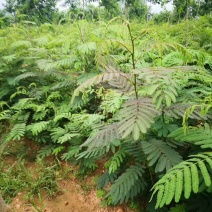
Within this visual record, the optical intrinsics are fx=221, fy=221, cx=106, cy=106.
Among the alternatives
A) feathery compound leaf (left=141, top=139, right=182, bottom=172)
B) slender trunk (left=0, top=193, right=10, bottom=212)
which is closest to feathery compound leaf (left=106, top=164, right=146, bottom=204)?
feathery compound leaf (left=141, top=139, right=182, bottom=172)

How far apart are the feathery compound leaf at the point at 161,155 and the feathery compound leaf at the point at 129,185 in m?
0.28

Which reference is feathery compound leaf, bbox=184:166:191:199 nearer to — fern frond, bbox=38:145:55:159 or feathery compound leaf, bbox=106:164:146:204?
feathery compound leaf, bbox=106:164:146:204

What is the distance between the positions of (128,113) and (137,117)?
3.1 inches

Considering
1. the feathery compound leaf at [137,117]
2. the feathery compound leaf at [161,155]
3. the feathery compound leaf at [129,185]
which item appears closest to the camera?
the feathery compound leaf at [137,117]

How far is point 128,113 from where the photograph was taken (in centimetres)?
149

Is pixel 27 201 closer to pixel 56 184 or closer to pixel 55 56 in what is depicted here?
pixel 56 184

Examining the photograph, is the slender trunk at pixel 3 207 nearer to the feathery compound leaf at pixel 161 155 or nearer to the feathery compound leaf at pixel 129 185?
the feathery compound leaf at pixel 129 185

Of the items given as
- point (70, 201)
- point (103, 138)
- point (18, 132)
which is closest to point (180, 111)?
point (103, 138)

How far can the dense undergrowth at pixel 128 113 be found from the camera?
1.44m

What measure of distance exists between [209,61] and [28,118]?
3.00 metres

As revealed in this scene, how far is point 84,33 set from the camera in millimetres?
3904

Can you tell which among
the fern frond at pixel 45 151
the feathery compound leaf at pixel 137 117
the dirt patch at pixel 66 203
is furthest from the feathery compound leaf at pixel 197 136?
the fern frond at pixel 45 151

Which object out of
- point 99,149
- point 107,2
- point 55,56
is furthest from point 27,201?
point 107,2

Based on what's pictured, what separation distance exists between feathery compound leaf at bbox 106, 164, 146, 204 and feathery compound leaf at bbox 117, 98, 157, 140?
54cm
